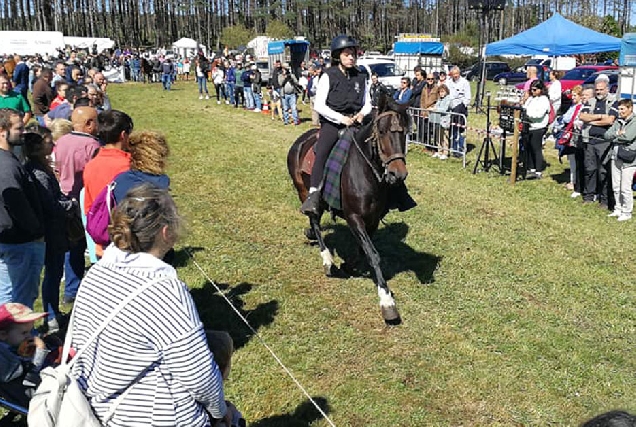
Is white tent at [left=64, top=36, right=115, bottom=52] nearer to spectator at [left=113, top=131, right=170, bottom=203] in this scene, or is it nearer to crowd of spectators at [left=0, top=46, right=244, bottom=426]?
crowd of spectators at [left=0, top=46, right=244, bottom=426]

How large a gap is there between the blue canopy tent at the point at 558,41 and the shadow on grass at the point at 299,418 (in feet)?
56.3

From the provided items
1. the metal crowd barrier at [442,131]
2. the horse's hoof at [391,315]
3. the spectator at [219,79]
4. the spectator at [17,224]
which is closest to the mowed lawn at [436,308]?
the horse's hoof at [391,315]

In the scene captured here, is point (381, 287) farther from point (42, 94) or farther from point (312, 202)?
point (42, 94)

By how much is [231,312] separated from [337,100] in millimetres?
2592

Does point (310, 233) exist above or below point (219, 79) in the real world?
below

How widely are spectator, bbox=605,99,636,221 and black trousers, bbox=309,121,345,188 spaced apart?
5021 mm

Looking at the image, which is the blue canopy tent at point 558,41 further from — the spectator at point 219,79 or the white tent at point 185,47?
the white tent at point 185,47

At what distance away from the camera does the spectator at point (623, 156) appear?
880 centimetres

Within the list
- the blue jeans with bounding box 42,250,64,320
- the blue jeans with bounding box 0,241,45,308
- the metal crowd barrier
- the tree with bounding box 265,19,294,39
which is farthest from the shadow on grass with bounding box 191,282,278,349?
Result: the tree with bounding box 265,19,294,39

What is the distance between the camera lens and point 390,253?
7.70 meters

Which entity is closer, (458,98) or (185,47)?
(458,98)

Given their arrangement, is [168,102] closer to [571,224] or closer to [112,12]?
[571,224]

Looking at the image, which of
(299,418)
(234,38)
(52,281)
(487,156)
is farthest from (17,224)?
(234,38)

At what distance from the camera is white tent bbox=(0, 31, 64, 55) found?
160 ft
